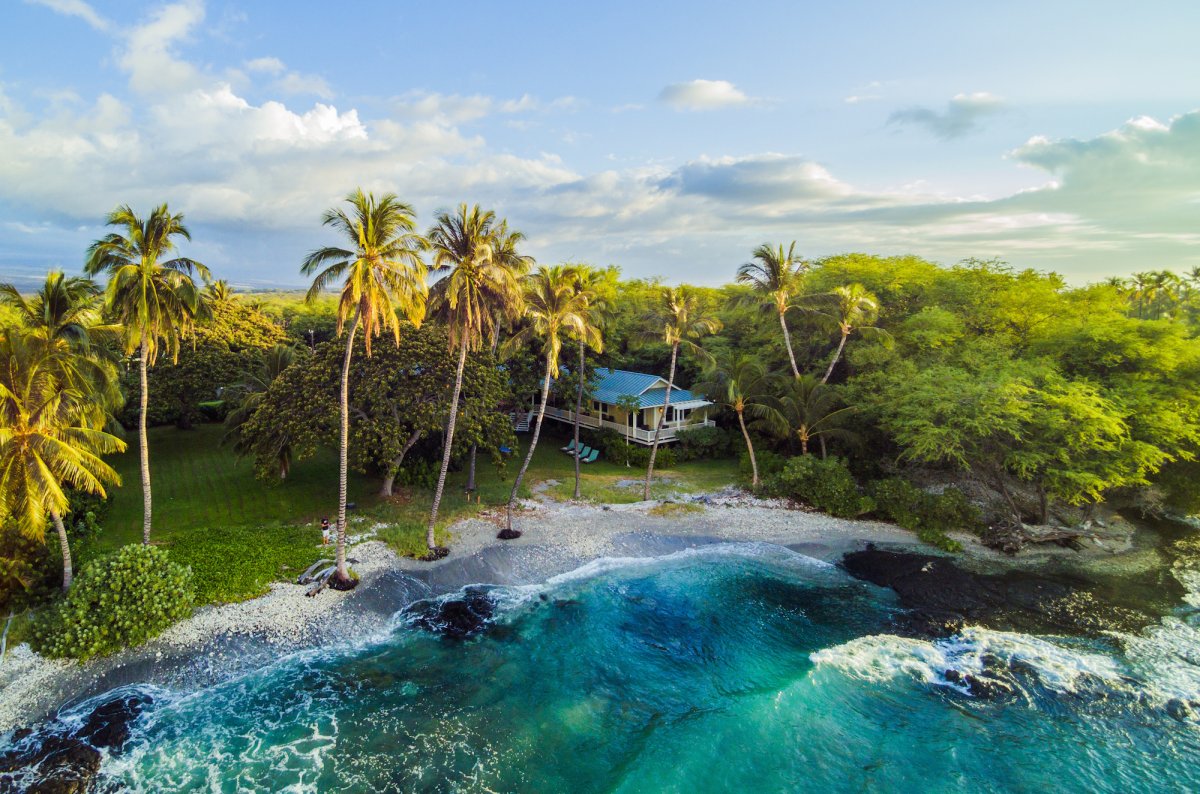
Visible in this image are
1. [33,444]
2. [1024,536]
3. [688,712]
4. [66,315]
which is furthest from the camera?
[1024,536]

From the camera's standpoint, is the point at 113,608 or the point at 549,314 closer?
the point at 113,608

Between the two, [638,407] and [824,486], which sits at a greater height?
[638,407]

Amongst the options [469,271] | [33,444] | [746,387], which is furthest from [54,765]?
[746,387]

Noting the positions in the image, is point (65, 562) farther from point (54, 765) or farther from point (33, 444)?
point (54, 765)

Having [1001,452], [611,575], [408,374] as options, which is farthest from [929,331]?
[408,374]

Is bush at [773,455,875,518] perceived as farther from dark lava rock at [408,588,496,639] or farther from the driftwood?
dark lava rock at [408,588,496,639]

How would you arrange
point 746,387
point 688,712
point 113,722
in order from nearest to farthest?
point 113,722, point 688,712, point 746,387

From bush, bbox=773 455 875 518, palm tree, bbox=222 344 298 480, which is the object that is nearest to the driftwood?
bush, bbox=773 455 875 518
